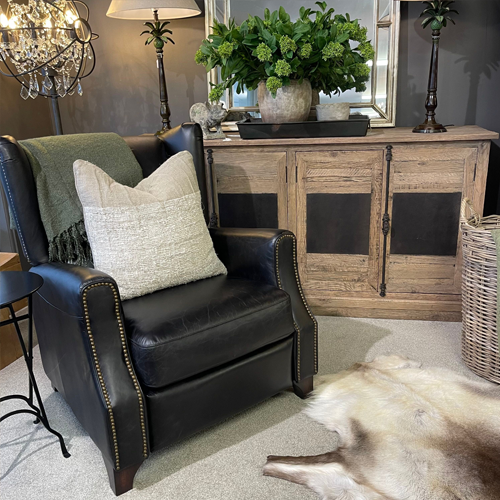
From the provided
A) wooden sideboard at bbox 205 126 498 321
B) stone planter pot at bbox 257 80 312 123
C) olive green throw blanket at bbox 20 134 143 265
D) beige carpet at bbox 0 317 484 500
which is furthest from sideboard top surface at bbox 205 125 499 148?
beige carpet at bbox 0 317 484 500

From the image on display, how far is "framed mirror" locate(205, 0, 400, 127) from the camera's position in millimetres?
2588

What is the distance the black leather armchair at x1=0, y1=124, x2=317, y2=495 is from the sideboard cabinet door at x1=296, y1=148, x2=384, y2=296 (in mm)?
659

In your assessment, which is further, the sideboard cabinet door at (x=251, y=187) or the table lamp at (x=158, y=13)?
the sideboard cabinet door at (x=251, y=187)

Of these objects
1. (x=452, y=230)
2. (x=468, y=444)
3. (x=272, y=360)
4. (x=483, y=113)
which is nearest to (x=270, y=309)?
(x=272, y=360)

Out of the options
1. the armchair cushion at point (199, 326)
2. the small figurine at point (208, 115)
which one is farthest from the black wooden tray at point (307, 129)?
the armchair cushion at point (199, 326)

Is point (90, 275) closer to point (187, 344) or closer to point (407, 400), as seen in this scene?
point (187, 344)

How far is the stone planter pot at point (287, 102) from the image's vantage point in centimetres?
239

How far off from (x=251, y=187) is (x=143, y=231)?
0.93 metres

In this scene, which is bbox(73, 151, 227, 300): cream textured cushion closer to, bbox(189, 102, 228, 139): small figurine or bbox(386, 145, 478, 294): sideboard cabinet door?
bbox(189, 102, 228, 139): small figurine

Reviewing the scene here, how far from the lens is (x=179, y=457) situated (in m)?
1.63

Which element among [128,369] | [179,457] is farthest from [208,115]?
[179,457]

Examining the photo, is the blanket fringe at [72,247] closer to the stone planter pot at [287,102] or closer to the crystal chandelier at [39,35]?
the crystal chandelier at [39,35]

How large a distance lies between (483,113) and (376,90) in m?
0.61

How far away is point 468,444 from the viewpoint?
1.61 meters
